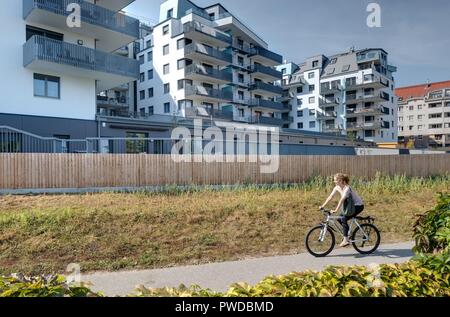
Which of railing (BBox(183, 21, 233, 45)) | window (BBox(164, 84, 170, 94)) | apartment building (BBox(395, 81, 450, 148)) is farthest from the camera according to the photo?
apartment building (BBox(395, 81, 450, 148))

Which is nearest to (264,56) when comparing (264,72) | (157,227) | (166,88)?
(264,72)

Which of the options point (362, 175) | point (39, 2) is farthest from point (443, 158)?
point (39, 2)

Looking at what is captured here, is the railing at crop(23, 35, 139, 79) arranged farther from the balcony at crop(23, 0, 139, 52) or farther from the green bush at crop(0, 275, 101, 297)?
the green bush at crop(0, 275, 101, 297)

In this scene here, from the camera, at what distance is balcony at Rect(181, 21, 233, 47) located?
33.9m

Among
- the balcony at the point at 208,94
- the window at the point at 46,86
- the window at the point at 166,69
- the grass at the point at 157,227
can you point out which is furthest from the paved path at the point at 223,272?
the window at the point at 166,69

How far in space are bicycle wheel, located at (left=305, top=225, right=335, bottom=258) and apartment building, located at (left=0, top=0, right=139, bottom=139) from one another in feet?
57.9

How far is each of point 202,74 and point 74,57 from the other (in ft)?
64.3

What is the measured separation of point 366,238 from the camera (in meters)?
6.28

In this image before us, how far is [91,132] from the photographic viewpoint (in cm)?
2036

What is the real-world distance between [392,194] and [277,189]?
4.90 metres

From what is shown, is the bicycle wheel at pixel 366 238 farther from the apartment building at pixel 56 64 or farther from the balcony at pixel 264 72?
the balcony at pixel 264 72

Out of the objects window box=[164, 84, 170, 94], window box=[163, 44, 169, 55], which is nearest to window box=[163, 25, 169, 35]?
window box=[163, 44, 169, 55]

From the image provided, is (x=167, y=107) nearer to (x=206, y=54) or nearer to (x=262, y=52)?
(x=206, y=54)

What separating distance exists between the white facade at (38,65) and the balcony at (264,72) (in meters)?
28.7
